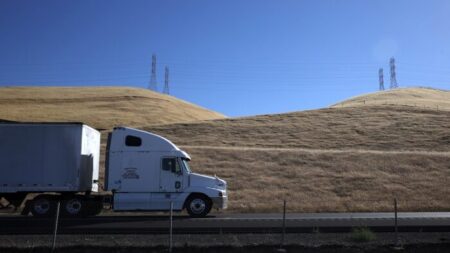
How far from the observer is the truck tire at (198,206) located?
75.9ft

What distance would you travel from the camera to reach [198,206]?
23203 millimetres

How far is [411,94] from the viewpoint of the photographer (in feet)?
351

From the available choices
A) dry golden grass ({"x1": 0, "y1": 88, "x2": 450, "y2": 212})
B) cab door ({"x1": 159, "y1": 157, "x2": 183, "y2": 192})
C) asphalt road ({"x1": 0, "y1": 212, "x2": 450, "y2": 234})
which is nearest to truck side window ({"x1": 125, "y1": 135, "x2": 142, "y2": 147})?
cab door ({"x1": 159, "y1": 157, "x2": 183, "y2": 192})

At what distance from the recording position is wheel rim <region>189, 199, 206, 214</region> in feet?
76.0

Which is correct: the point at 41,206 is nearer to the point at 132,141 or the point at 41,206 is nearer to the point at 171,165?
the point at 132,141

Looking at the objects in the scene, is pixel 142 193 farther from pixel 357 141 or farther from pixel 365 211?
pixel 357 141

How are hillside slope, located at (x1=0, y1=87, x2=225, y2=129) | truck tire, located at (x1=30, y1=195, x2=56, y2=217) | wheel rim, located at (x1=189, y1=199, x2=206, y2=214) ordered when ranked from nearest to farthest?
truck tire, located at (x1=30, y1=195, x2=56, y2=217) → wheel rim, located at (x1=189, y1=199, x2=206, y2=214) → hillside slope, located at (x1=0, y1=87, x2=225, y2=129)

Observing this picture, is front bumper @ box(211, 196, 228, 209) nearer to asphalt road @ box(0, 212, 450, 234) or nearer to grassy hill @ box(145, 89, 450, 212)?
asphalt road @ box(0, 212, 450, 234)

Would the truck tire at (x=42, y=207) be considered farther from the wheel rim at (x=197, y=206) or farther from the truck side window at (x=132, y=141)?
the wheel rim at (x=197, y=206)

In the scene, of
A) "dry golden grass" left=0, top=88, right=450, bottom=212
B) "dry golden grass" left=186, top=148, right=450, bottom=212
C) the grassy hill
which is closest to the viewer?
"dry golden grass" left=186, top=148, right=450, bottom=212

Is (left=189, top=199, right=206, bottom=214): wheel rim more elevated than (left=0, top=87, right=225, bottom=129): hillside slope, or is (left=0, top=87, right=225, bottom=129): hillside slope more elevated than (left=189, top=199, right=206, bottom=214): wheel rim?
(left=0, top=87, right=225, bottom=129): hillside slope

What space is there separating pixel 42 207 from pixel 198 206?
6555 mm

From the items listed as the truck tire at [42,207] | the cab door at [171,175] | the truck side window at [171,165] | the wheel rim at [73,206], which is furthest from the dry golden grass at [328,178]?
the truck tire at [42,207]

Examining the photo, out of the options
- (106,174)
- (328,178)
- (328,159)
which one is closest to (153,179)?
(106,174)
